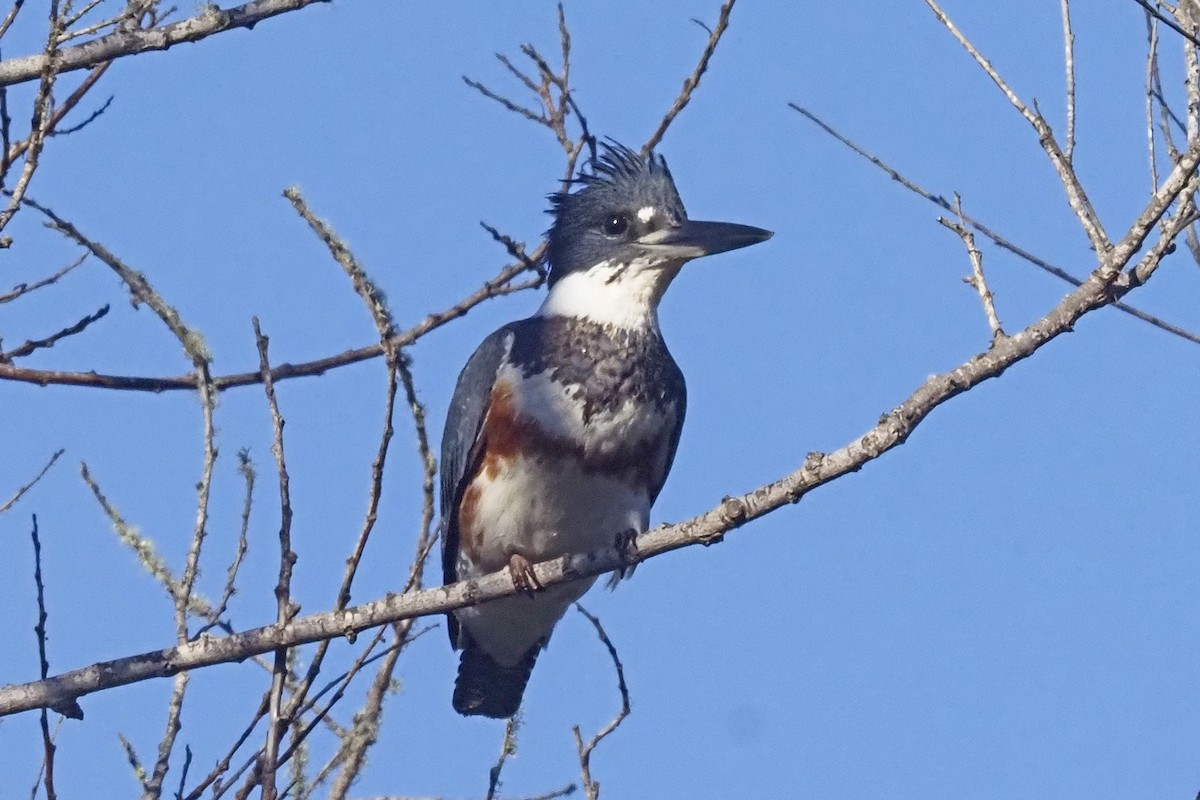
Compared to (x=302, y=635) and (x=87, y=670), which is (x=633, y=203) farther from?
(x=87, y=670)

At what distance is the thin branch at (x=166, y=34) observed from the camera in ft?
9.93

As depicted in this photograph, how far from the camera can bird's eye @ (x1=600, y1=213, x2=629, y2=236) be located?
489 centimetres

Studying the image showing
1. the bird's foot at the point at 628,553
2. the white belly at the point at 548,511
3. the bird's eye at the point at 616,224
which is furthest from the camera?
the bird's eye at the point at 616,224

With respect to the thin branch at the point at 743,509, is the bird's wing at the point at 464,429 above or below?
above

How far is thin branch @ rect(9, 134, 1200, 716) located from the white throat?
129 cm

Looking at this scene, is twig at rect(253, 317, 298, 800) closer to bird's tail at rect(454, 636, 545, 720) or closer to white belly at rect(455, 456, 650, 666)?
white belly at rect(455, 456, 650, 666)

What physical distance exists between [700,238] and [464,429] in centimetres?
96

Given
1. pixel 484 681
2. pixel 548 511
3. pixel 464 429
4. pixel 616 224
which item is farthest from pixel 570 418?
pixel 484 681

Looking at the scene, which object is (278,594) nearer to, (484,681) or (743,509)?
(743,509)

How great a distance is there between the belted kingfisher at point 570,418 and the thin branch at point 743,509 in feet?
2.33

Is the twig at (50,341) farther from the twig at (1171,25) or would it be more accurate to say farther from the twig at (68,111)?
the twig at (1171,25)

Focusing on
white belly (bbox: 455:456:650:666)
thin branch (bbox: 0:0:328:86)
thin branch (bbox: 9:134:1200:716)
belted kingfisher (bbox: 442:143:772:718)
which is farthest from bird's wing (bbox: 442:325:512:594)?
thin branch (bbox: 0:0:328:86)

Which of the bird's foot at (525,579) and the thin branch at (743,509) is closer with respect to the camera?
the thin branch at (743,509)

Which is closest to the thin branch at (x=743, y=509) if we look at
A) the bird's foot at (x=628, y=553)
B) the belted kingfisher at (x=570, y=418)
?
the bird's foot at (x=628, y=553)
